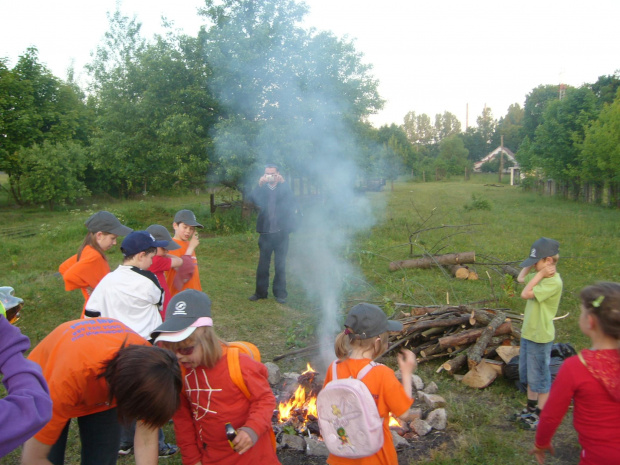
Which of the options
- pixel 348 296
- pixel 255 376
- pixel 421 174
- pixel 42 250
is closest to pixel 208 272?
pixel 348 296

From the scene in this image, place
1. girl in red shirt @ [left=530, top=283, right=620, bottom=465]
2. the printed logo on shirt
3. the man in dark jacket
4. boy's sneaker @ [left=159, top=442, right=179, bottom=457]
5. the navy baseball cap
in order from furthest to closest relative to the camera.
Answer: the man in dark jacket
boy's sneaker @ [left=159, top=442, right=179, bottom=457]
the navy baseball cap
the printed logo on shirt
girl in red shirt @ [left=530, top=283, right=620, bottom=465]

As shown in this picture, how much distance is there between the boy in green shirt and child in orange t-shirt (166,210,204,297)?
313 centimetres

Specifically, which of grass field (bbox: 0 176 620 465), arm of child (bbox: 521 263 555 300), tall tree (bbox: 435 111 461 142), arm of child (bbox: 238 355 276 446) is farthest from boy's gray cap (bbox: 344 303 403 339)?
tall tree (bbox: 435 111 461 142)

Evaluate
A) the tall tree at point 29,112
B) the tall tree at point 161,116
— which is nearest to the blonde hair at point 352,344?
the tall tree at point 161,116

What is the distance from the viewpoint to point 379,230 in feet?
42.8

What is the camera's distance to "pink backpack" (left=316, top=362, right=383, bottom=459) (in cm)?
229

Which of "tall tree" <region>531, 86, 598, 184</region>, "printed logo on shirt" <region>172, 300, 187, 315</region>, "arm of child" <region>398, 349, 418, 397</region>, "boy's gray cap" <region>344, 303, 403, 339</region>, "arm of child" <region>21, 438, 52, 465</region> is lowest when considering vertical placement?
"arm of child" <region>21, 438, 52, 465</region>

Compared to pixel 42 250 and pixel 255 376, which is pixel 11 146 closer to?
pixel 42 250

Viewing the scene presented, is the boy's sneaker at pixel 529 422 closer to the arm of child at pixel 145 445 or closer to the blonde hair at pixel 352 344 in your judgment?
the blonde hair at pixel 352 344

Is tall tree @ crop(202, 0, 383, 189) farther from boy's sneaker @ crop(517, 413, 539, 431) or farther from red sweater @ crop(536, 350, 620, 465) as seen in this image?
red sweater @ crop(536, 350, 620, 465)

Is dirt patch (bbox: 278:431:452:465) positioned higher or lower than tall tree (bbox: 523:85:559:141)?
lower

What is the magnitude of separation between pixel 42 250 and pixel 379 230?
9.05 metres

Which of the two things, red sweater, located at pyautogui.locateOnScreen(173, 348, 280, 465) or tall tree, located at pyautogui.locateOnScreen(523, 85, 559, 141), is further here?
tall tree, located at pyautogui.locateOnScreen(523, 85, 559, 141)

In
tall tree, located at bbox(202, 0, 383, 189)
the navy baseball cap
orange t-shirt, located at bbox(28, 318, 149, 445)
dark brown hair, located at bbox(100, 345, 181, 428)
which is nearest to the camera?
dark brown hair, located at bbox(100, 345, 181, 428)
